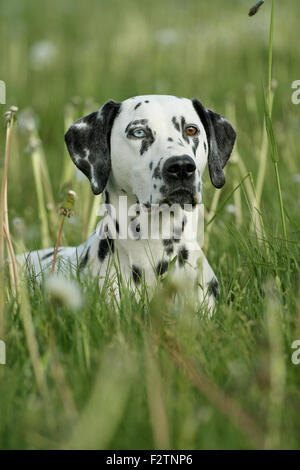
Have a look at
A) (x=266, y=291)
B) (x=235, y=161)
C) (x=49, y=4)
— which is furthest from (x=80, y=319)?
(x=49, y=4)

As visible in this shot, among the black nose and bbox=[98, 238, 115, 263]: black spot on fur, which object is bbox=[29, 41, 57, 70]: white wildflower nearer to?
bbox=[98, 238, 115, 263]: black spot on fur

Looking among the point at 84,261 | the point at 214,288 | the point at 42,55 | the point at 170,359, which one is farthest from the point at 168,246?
the point at 42,55

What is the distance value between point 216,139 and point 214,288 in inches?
37.1

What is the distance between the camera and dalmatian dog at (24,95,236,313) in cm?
350

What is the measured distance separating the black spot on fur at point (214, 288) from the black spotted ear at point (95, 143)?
833 millimetres

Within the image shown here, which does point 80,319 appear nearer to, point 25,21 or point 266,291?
point 266,291

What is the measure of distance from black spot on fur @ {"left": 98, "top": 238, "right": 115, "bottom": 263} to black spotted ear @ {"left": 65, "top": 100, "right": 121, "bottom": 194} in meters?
0.29

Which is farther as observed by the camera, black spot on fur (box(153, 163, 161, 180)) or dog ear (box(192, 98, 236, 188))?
dog ear (box(192, 98, 236, 188))

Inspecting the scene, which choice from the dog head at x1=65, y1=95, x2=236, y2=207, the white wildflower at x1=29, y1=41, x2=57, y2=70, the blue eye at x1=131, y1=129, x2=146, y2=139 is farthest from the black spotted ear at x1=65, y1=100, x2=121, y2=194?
the white wildflower at x1=29, y1=41, x2=57, y2=70

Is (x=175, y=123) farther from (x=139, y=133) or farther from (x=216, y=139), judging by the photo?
(x=216, y=139)

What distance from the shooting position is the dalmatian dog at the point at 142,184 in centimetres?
350

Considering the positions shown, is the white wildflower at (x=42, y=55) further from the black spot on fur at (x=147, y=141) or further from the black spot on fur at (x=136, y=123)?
the black spot on fur at (x=147, y=141)

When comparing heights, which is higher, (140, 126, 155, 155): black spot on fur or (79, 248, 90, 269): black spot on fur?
(140, 126, 155, 155): black spot on fur
